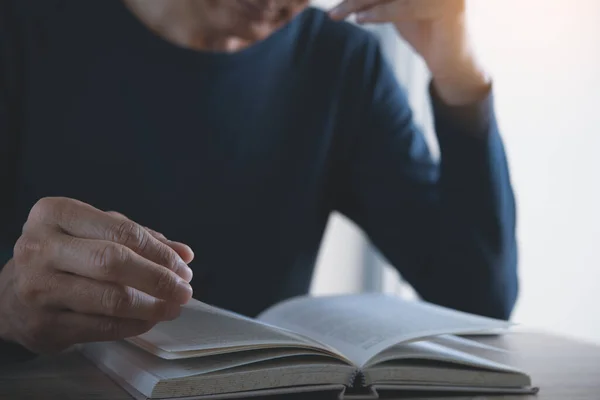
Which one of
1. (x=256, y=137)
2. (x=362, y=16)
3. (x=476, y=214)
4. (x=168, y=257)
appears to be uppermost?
(x=362, y=16)

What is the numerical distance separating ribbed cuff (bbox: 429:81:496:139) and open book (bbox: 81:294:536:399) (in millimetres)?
372

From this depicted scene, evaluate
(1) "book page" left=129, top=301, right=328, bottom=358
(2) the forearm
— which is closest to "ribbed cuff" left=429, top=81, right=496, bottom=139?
(2) the forearm

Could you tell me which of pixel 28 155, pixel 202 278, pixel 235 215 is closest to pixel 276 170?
pixel 235 215

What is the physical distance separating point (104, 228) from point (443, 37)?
63cm

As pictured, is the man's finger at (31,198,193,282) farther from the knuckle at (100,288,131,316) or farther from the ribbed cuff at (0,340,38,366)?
the ribbed cuff at (0,340,38,366)

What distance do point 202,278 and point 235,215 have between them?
11cm

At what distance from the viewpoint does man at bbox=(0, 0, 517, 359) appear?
3.37 feet

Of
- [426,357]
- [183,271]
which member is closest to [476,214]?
[426,357]

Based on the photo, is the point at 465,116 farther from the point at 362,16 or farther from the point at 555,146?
the point at 555,146

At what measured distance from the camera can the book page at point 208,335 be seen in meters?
0.51

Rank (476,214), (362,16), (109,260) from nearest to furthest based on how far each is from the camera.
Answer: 1. (109,260)
2. (362,16)
3. (476,214)

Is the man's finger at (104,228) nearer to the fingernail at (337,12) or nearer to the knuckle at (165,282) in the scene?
the knuckle at (165,282)

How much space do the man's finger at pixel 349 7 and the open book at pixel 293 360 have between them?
443 mm

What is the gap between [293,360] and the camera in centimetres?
53
